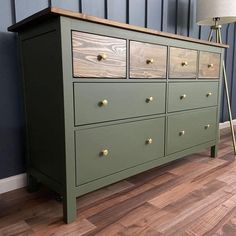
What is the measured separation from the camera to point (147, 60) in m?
1.39

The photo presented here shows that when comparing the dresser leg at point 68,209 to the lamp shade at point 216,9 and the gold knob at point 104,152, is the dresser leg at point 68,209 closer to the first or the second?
the gold knob at point 104,152

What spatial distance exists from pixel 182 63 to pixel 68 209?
3.75 feet

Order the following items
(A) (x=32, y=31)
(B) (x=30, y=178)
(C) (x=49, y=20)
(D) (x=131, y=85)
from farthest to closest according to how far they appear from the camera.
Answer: (B) (x=30, y=178), (D) (x=131, y=85), (A) (x=32, y=31), (C) (x=49, y=20)

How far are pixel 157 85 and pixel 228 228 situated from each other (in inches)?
33.0

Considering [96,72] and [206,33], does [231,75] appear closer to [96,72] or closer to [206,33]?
[206,33]

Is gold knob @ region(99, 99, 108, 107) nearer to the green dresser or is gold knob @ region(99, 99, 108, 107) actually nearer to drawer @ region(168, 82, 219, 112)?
the green dresser

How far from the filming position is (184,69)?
5.41ft

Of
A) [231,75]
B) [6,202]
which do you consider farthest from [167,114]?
[231,75]

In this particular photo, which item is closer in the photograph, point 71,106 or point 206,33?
point 71,106

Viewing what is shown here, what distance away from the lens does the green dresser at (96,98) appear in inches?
42.9

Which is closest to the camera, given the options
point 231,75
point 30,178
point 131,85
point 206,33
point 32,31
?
point 32,31

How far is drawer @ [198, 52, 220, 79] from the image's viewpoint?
1790 millimetres

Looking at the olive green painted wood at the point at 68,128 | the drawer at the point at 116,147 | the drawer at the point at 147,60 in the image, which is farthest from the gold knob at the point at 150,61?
the olive green painted wood at the point at 68,128

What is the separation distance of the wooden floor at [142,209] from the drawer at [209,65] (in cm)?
75
